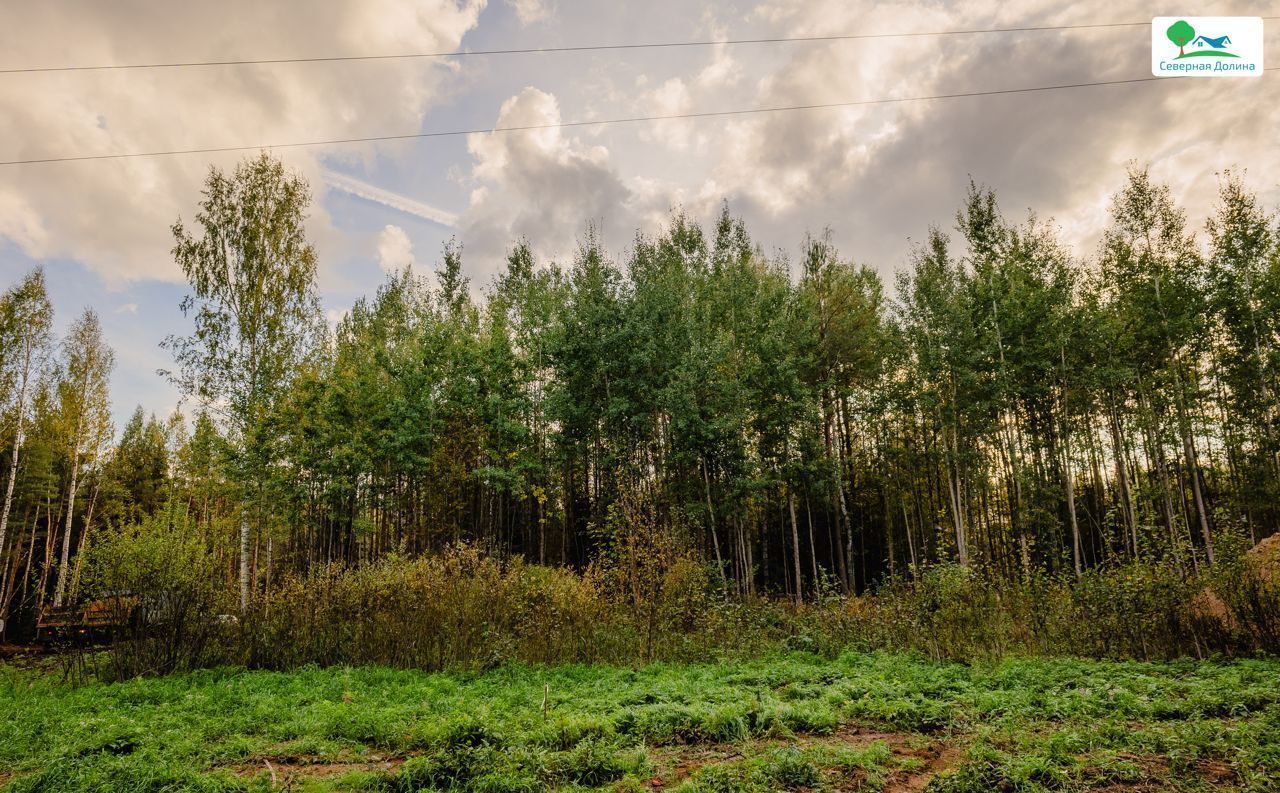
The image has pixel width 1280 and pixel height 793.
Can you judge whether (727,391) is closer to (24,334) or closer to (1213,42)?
(1213,42)

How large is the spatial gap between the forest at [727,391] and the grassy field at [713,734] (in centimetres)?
877

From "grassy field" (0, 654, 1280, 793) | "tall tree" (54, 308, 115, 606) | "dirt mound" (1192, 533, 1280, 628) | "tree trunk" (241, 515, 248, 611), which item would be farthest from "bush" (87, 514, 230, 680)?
"dirt mound" (1192, 533, 1280, 628)

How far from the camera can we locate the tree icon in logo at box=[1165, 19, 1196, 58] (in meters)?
7.70

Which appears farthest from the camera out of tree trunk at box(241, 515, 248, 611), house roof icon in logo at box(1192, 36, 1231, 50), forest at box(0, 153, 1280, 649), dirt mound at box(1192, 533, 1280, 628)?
forest at box(0, 153, 1280, 649)

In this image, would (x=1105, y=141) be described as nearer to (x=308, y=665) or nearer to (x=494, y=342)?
(x=494, y=342)

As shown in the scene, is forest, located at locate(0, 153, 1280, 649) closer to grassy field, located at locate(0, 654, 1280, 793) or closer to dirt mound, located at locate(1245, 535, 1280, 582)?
dirt mound, located at locate(1245, 535, 1280, 582)

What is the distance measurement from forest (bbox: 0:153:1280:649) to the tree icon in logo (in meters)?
11.6

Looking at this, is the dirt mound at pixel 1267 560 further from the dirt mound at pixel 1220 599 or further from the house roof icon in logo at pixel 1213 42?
the house roof icon in logo at pixel 1213 42

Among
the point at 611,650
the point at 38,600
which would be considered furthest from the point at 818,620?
the point at 38,600

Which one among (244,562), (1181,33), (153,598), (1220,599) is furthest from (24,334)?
(1220,599)

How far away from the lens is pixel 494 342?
73.0 feet

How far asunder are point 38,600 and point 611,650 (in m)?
29.4

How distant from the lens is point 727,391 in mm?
19172

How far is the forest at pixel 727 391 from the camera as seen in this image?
1852 cm
